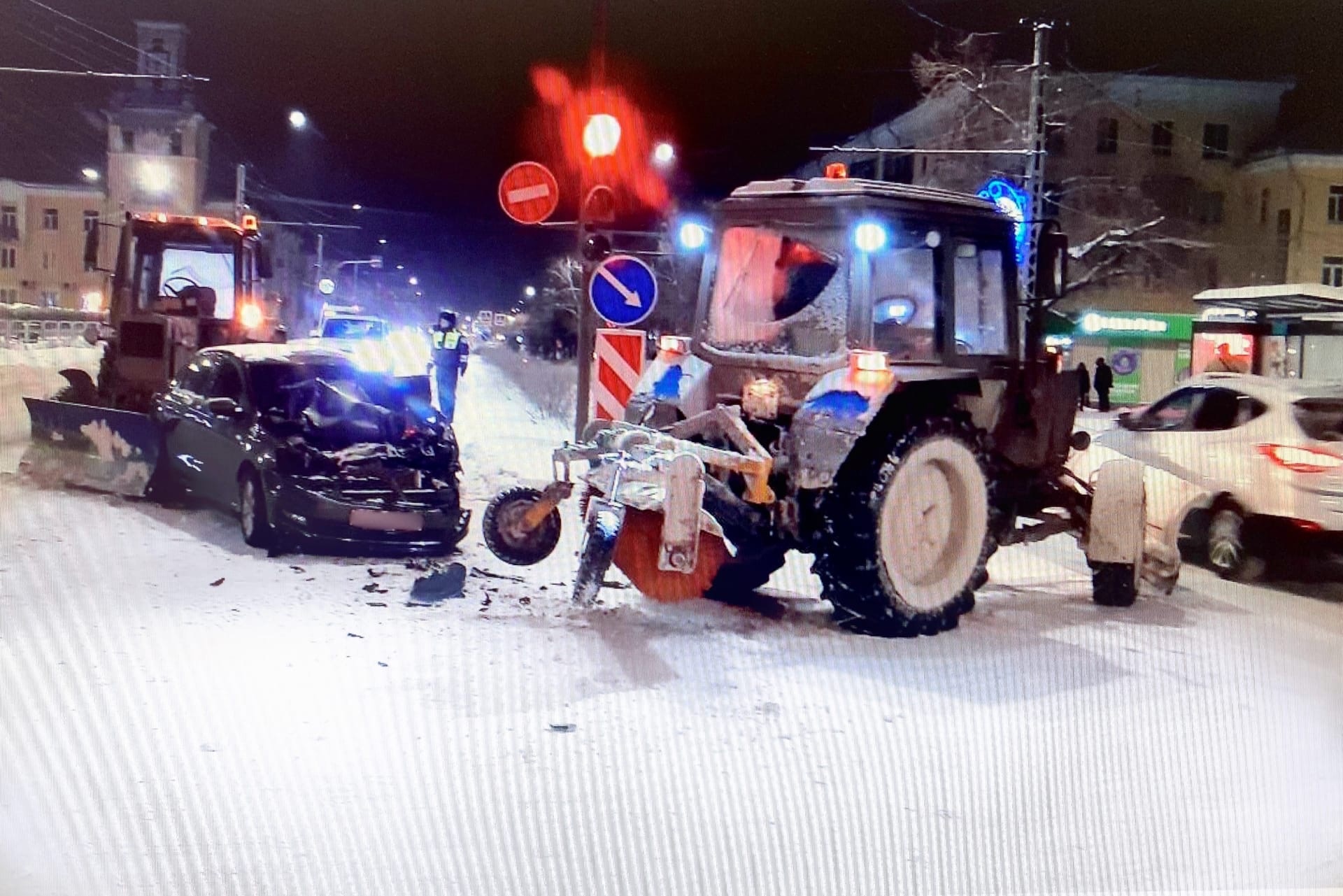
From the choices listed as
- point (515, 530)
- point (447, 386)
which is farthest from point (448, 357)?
point (515, 530)

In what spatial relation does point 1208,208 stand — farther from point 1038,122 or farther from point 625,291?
point 625,291

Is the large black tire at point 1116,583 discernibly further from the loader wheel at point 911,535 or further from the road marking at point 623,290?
the road marking at point 623,290

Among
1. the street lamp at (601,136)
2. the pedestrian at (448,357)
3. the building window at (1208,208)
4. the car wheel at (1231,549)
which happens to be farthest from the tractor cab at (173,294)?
the building window at (1208,208)

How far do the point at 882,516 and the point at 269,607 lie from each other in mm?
3388

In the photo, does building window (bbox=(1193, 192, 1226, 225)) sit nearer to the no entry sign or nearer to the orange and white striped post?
the no entry sign

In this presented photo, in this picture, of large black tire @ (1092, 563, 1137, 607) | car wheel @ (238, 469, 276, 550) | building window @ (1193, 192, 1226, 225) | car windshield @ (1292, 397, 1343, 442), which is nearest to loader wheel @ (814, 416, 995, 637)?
large black tire @ (1092, 563, 1137, 607)

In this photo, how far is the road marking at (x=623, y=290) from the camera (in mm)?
10008

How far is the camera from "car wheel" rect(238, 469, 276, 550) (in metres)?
8.69

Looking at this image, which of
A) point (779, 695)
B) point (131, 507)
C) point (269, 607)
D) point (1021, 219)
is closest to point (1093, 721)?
point (779, 695)

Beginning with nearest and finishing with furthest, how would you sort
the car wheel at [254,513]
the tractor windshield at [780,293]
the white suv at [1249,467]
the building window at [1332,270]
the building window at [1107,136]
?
the tractor windshield at [780,293]
the car wheel at [254,513]
the white suv at [1249,467]
the building window at [1107,136]
the building window at [1332,270]

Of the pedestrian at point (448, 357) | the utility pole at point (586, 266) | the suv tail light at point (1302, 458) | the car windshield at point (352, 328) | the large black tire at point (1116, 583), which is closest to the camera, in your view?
the large black tire at point (1116, 583)

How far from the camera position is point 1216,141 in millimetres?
33562

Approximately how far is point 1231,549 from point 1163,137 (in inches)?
996

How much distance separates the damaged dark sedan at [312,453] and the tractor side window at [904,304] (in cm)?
342
